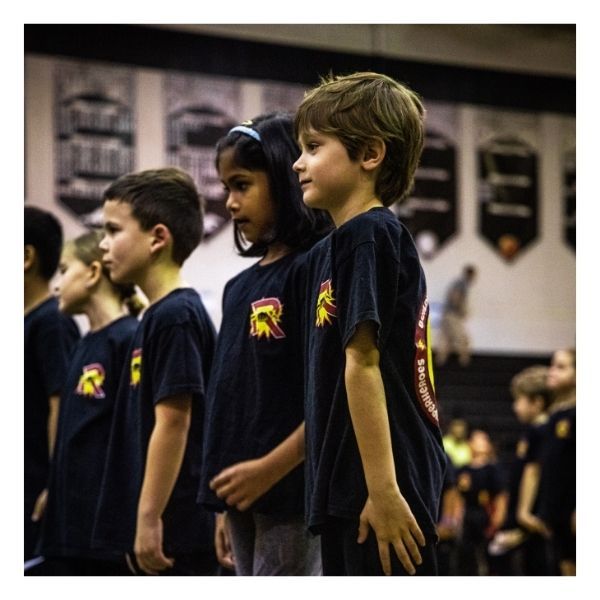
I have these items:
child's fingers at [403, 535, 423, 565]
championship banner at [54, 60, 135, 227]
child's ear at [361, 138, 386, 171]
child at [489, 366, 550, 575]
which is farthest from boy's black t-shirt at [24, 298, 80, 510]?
championship banner at [54, 60, 135, 227]

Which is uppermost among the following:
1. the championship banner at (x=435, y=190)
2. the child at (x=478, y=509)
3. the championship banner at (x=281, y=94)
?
the championship banner at (x=281, y=94)

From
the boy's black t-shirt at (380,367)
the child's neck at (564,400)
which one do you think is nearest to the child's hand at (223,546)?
the boy's black t-shirt at (380,367)

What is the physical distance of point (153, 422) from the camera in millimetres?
3041

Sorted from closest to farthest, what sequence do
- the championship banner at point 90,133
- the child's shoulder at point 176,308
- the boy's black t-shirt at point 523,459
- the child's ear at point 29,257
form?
the child's shoulder at point 176,308 < the child's ear at point 29,257 < the boy's black t-shirt at point 523,459 < the championship banner at point 90,133

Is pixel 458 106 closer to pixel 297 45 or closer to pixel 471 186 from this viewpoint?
pixel 471 186

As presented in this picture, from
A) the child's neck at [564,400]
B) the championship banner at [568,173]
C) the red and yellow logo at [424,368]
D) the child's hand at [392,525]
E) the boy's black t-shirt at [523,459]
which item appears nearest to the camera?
the child's hand at [392,525]

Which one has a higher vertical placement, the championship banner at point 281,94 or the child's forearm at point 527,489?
the championship banner at point 281,94

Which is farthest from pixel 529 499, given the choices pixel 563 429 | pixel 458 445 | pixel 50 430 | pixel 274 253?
pixel 274 253

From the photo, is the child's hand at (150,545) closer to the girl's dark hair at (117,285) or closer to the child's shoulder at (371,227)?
the girl's dark hair at (117,285)

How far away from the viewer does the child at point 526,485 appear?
7.43m

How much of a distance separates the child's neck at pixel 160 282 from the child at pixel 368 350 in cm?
81

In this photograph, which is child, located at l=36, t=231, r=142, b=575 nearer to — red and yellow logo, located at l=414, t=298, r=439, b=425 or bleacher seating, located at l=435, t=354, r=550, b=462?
red and yellow logo, located at l=414, t=298, r=439, b=425

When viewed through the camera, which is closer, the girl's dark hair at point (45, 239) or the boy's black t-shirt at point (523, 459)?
the girl's dark hair at point (45, 239)
